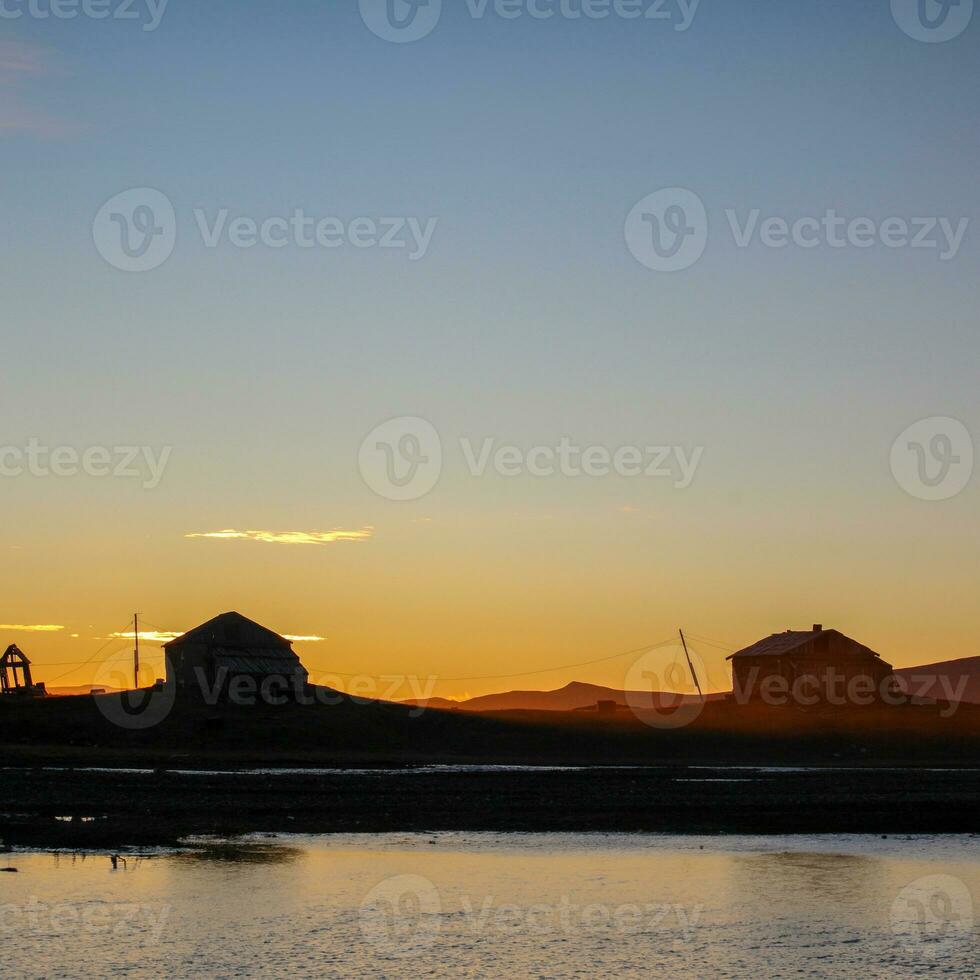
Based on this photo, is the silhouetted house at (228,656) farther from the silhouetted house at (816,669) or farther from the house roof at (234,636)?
the silhouetted house at (816,669)

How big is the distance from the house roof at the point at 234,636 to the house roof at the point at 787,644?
3630cm

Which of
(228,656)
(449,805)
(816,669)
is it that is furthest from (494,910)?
(816,669)

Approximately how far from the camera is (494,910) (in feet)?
81.7

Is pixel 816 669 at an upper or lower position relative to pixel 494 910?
upper

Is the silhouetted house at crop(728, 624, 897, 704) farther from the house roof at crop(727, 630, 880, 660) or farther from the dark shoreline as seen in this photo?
the dark shoreline

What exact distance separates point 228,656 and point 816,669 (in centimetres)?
4330

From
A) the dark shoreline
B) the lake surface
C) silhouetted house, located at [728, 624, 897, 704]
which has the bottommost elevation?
the lake surface

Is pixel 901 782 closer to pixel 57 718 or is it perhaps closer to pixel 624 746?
pixel 624 746

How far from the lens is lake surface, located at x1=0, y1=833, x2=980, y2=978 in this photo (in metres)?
20.5

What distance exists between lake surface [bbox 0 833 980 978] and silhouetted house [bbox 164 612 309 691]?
61.9 m

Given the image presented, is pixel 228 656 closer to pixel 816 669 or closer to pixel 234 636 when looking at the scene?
pixel 234 636

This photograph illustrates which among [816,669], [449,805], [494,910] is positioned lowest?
[494,910]

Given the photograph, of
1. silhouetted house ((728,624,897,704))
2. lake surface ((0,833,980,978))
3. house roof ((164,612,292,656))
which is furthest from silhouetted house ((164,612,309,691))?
lake surface ((0,833,980,978))

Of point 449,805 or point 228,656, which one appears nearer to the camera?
point 449,805
